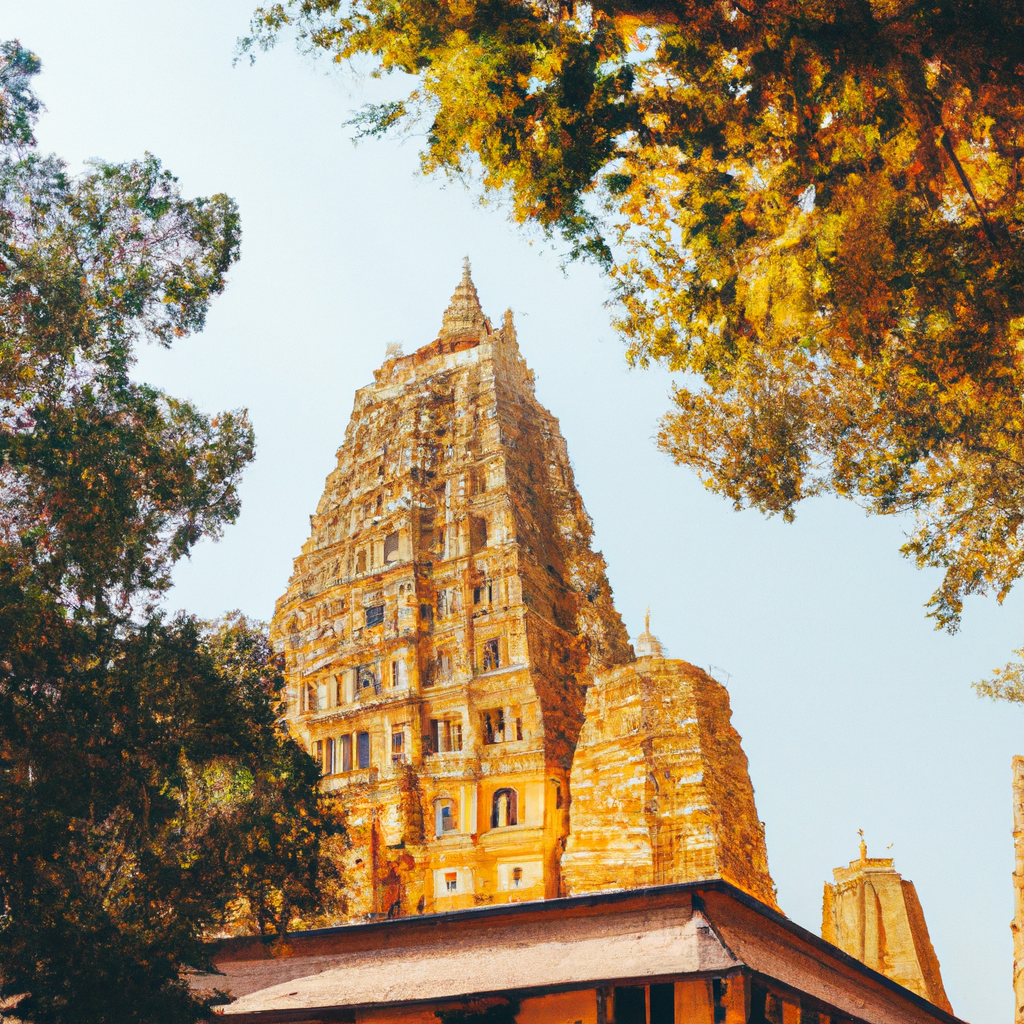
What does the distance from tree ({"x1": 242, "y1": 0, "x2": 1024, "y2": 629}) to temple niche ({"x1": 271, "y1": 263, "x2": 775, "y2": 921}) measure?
71.2 feet

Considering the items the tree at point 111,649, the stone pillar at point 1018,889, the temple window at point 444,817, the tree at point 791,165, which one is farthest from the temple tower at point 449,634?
the tree at point 791,165

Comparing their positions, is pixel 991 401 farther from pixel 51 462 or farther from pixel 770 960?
pixel 51 462

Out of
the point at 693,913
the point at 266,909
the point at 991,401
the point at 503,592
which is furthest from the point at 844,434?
the point at 503,592

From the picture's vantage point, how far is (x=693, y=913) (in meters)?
14.6

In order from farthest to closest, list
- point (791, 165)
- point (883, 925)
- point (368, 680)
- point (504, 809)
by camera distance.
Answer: point (368, 680) → point (504, 809) → point (883, 925) → point (791, 165)

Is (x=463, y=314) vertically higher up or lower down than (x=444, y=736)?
higher up

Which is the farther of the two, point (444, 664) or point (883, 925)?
point (444, 664)

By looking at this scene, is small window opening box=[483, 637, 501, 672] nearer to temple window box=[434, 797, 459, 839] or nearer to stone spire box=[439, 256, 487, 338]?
temple window box=[434, 797, 459, 839]

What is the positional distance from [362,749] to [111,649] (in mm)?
31143

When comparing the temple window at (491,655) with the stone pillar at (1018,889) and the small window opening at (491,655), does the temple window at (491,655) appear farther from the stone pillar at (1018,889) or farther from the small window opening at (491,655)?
the stone pillar at (1018,889)

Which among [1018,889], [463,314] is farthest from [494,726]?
[463,314]

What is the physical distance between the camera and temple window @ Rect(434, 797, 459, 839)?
40.7 m

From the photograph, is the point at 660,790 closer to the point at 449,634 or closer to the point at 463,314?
the point at 449,634

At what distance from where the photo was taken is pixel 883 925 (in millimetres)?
35500
